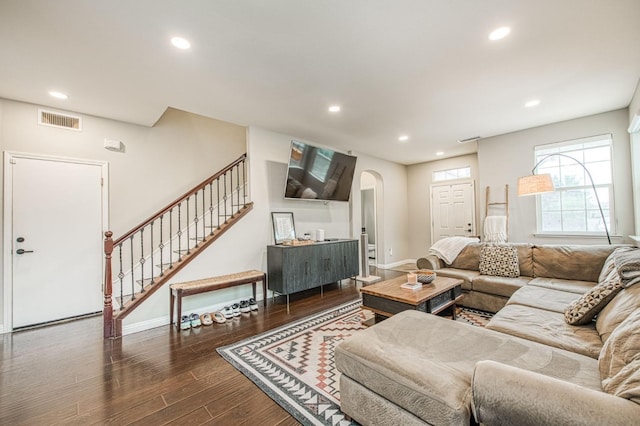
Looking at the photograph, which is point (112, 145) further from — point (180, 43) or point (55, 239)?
point (180, 43)

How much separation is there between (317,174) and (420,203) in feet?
12.3

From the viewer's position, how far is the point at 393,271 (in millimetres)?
6340

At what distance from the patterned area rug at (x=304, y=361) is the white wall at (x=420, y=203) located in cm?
382

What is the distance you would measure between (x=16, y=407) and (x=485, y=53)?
4.56 meters

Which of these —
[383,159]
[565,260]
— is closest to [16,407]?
[565,260]

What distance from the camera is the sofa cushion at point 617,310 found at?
1.57m

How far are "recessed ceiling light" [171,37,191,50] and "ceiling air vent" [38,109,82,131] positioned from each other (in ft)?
7.91

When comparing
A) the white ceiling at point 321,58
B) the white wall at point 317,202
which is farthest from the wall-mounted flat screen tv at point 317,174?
the white ceiling at point 321,58

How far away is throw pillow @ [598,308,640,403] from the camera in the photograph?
3.07ft

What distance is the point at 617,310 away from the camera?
1.67 meters

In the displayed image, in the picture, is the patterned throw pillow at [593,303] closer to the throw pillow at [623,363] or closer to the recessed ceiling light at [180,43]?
the throw pillow at [623,363]

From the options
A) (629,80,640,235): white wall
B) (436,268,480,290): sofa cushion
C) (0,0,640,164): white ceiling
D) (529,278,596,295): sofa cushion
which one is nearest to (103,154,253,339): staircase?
(0,0,640,164): white ceiling

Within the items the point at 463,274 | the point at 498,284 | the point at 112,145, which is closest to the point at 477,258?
the point at 463,274

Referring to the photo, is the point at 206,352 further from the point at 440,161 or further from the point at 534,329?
the point at 440,161
